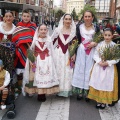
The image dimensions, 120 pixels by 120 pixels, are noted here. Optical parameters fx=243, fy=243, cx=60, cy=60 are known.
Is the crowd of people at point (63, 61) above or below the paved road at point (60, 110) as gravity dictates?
above

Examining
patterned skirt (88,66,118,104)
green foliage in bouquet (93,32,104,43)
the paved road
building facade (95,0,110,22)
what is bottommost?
the paved road

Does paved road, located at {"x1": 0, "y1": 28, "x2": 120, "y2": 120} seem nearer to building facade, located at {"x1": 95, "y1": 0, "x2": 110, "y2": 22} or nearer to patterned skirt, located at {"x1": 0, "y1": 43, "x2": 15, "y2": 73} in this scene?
patterned skirt, located at {"x1": 0, "y1": 43, "x2": 15, "y2": 73}

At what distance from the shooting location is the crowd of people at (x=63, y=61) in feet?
14.5

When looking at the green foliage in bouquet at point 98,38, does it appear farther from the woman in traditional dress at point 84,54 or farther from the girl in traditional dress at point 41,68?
the girl in traditional dress at point 41,68

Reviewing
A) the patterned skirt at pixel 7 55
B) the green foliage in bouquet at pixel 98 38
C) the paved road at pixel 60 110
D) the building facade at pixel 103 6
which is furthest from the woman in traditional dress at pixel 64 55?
the building facade at pixel 103 6

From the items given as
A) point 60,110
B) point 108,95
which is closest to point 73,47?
point 108,95

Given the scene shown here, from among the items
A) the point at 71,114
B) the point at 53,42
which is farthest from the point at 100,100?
the point at 53,42

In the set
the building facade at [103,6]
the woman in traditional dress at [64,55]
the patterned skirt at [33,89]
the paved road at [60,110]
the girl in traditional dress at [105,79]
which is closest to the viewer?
the paved road at [60,110]

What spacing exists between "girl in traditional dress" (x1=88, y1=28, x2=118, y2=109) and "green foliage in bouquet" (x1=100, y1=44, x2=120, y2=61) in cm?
7

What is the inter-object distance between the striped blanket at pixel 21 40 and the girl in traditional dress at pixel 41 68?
19cm

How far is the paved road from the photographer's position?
164 inches

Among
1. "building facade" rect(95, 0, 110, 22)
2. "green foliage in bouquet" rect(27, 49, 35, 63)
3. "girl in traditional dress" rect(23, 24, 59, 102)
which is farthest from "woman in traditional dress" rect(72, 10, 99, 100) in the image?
"building facade" rect(95, 0, 110, 22)

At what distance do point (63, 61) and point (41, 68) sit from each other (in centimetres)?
50

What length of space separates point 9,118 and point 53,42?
1751 millimetres
